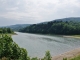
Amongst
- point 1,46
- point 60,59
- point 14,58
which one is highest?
point 1,46

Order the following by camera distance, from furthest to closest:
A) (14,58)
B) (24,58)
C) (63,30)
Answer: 1. (63,30)
2. (14,58)
3. (24,58)

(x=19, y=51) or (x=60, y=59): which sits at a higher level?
(x=19, y=51)

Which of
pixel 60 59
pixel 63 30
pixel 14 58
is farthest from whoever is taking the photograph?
pixel 63 30

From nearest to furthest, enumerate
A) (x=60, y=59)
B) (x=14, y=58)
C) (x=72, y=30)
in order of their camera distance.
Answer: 1. (x=14, y=58)
2. (x=60, y=59)
3. (x=72, y=30)

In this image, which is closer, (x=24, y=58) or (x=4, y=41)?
(x=24, y=58)

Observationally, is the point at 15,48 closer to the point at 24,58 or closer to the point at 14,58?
the point at 14,58

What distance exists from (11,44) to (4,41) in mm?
1224

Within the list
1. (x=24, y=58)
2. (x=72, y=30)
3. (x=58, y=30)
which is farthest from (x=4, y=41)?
(x=58, y=30)

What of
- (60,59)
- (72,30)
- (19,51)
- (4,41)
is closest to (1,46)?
(4,41)

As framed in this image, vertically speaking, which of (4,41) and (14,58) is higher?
(4,41)

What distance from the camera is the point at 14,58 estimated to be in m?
25.5

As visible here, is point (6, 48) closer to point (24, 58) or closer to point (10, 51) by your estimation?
point (10, 51)

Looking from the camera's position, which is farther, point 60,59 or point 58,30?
point 58,30

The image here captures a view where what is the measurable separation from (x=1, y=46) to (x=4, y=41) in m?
0.90
